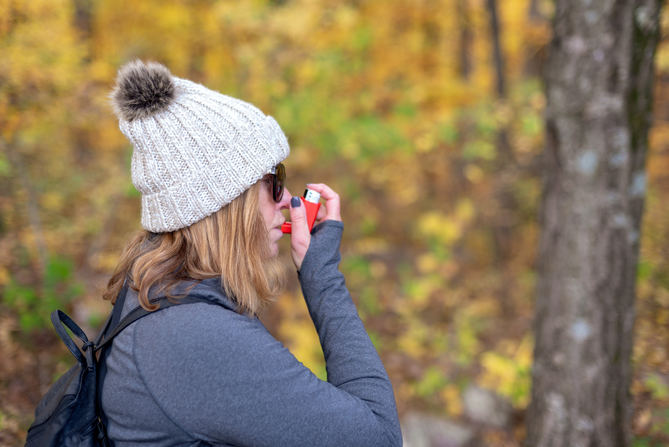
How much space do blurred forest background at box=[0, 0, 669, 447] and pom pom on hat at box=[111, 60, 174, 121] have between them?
6.29ft

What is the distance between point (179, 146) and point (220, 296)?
460 millimetres

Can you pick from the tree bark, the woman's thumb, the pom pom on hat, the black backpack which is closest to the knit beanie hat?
the pom pom on hat

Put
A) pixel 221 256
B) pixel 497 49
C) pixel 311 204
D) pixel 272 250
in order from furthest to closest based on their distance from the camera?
pixel 497 49
pixel 311 204
pixel 272 250
pixel 221 256

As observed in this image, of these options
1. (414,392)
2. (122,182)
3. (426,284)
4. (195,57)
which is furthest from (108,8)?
(414,392)

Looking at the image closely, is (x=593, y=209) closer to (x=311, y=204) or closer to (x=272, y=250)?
(x=311, y=204)

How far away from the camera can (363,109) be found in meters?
6.95

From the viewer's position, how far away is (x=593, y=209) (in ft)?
8.07

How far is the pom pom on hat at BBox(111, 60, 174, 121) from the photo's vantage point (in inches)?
53.3

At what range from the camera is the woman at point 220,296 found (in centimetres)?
116

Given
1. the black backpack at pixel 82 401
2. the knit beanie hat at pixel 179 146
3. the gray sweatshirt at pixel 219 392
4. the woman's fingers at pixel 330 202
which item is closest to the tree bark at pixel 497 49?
the woman's fingers at pixel 330 202

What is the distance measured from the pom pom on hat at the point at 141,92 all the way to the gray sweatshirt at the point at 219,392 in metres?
0.55

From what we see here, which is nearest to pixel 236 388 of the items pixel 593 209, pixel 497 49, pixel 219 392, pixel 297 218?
pixel 219 392

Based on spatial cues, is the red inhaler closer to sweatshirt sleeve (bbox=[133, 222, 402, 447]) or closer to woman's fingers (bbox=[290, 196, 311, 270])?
woman's fingers (bbox=[290, 196, 311, 270])

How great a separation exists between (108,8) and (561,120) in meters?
8.42
